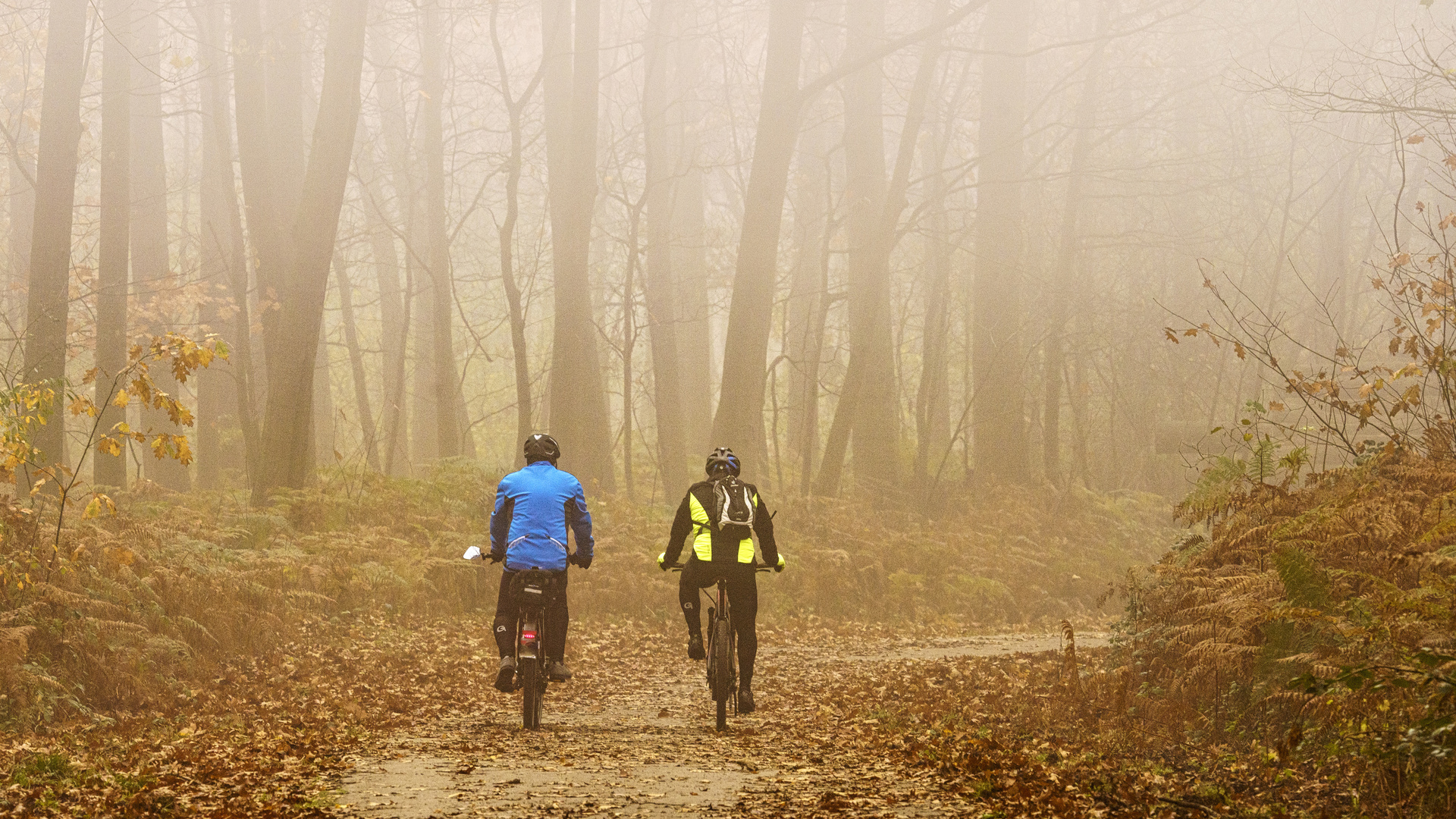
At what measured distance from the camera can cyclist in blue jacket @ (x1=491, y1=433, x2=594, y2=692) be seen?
28.6 feet

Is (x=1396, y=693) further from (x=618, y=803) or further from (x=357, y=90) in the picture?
(x=357, y=90)

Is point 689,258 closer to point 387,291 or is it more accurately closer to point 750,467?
point 387,291

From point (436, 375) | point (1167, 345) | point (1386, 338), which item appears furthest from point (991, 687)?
point (1386, 338)

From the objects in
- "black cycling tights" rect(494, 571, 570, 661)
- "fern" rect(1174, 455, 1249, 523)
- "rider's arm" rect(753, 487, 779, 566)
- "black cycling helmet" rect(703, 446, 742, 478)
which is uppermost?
"black cycling helmet" rect(703, 446, 742, 478)

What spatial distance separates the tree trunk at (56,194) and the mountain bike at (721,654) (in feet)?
28.2

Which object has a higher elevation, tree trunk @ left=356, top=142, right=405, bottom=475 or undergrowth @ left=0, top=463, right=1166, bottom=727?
tree trunk @ left=356, top=142, right=405, bottom=475

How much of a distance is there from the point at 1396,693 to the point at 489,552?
19.3 feet

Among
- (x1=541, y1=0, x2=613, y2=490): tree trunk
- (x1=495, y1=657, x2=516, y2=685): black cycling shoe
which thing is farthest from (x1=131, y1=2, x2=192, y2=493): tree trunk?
(x1=495, y1=657, x2=516, y2=685): black cycling shoe

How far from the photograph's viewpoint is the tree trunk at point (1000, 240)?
22.4 m

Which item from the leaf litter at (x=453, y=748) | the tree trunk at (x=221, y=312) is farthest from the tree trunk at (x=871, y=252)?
the tree trunk at (x=221, y=312)

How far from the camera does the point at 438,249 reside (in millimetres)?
22844

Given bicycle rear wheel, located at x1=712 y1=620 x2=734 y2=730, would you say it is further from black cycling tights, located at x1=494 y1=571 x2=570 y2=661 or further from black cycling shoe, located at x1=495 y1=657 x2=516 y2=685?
black cycling shoe, located at x1=495 y1=657 x2=516 y2=685

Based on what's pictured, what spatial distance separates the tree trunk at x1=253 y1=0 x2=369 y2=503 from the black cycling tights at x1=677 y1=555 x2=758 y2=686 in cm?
824

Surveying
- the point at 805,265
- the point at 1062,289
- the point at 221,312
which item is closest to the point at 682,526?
the point at 221,312
